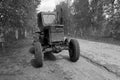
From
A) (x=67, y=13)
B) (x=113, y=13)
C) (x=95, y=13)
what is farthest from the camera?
(x=67, y=13)

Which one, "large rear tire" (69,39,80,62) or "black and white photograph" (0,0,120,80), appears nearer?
"black and white photograph" (0,0,120,80)

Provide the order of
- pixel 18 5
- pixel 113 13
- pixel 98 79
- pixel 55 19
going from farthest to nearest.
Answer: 1. pixel 113 13
2. pixel 18 5
3. pixel 55 19
4. pixel 98 79

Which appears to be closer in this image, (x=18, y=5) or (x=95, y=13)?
(x=18, y=5)

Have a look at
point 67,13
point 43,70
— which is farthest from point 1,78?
point 67,13

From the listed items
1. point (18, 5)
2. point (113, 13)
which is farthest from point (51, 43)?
point (113, 13)

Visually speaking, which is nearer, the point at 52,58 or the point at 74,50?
the point at 74,50

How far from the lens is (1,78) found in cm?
375

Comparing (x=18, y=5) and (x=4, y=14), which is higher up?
(x=18, y=5)

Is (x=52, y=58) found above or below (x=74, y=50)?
below

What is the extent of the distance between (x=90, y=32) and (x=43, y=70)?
76.1 feet

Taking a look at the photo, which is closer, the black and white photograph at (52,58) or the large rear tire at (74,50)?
the black and white photograph at (52,58)

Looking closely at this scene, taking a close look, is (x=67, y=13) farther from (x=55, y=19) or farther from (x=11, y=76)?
(x=11, y=76)

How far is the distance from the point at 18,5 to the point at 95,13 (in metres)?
17.6

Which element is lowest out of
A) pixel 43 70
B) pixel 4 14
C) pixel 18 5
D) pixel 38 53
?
pixel 43 70
